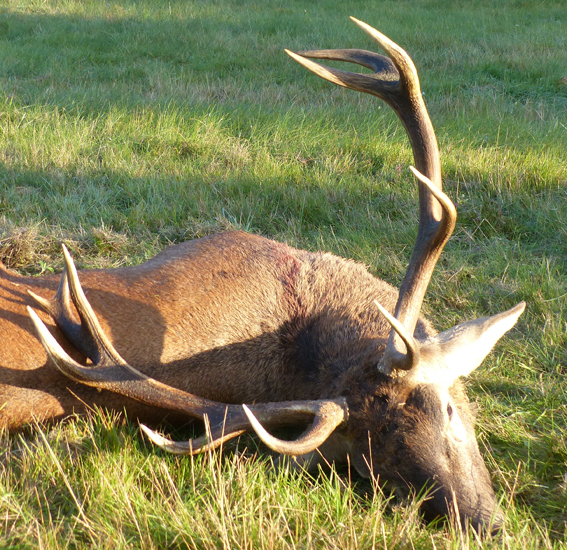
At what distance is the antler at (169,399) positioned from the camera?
2.38m

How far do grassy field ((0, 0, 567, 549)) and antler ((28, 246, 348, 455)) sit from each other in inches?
7.3

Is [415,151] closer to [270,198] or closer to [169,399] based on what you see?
[169,399]

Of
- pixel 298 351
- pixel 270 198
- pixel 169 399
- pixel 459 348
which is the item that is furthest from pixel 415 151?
pixel 270 198

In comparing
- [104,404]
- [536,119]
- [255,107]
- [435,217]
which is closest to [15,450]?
[104,404]

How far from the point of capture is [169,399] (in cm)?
250

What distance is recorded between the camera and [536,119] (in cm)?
721

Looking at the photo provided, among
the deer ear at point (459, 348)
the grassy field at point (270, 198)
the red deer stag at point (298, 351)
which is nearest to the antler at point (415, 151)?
the red deer stag at point (298, 351)

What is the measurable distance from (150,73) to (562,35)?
710 cm

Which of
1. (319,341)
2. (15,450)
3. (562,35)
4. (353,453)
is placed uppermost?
(562,35)

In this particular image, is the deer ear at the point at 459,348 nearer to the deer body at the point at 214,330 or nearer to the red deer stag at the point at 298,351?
the red deer stag at the point at 298,351

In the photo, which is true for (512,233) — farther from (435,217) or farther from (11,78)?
(11,78)

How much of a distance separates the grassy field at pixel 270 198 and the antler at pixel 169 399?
19cm

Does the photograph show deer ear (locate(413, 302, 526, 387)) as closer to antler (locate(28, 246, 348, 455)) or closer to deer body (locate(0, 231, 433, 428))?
deer body (locate(0, 231, 433, 428))

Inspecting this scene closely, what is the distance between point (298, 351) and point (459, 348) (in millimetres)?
755
